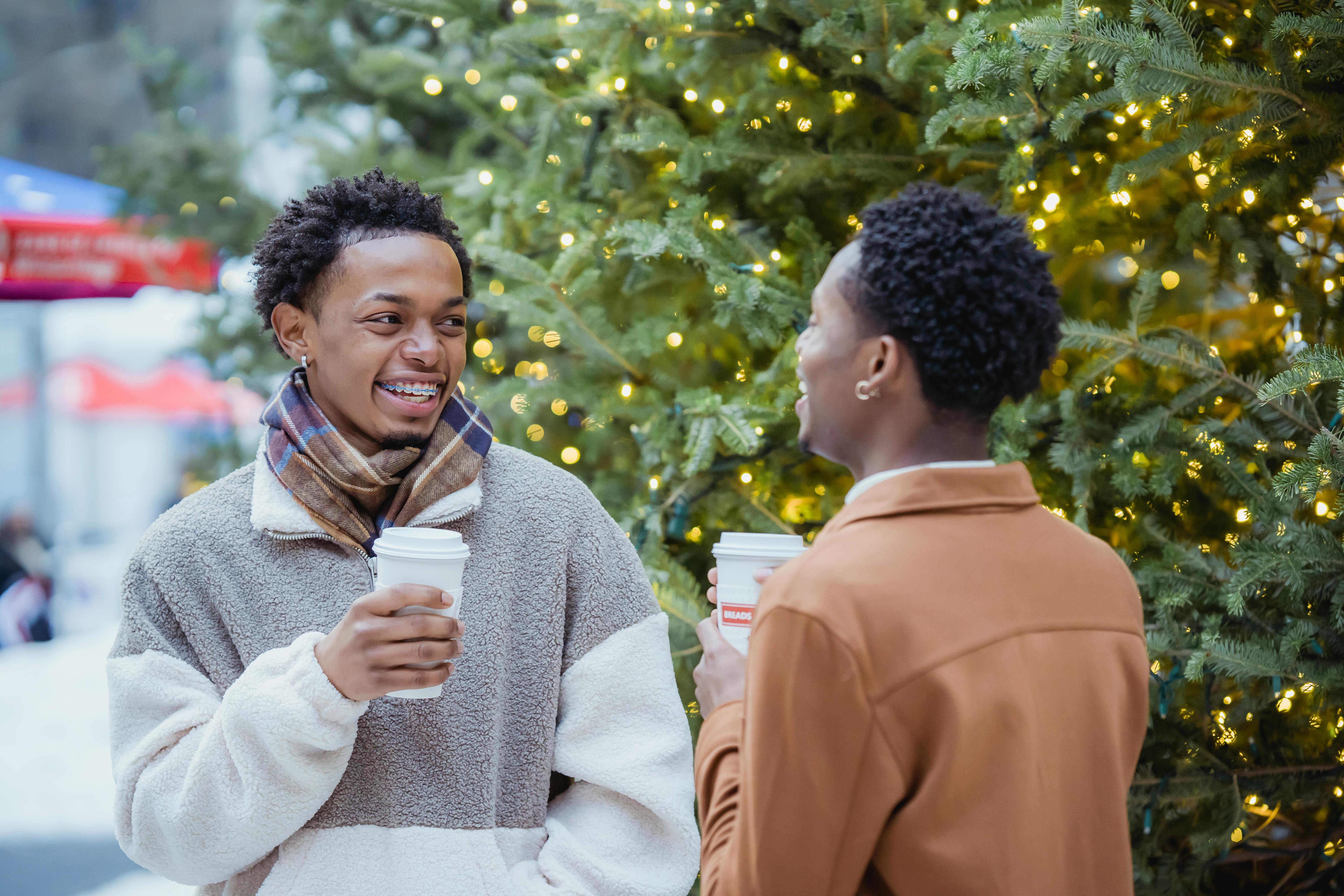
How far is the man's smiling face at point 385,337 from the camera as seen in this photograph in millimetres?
1333

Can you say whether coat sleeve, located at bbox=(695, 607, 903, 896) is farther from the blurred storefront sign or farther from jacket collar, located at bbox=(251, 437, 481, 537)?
the blurred storefront sign

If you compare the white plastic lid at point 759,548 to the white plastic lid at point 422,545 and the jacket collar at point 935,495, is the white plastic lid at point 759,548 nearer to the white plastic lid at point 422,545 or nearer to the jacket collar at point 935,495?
the jacket collar at point 935,495

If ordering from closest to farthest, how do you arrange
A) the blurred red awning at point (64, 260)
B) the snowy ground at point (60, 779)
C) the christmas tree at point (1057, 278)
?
the christmas tree at point (1057, 278) < the snowy ground at point (60, 779) < the blurred red awning at point (64, 260)

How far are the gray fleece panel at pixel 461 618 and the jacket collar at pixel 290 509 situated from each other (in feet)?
0.05

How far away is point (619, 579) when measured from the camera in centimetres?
142

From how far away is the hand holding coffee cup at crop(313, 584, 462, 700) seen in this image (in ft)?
3.49

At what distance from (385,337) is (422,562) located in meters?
0.39

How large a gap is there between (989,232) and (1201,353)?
1.10m

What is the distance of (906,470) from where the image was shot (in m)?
0.95

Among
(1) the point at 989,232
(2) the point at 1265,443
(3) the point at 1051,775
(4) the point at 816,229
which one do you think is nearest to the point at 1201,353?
(2) the point at 1265,443

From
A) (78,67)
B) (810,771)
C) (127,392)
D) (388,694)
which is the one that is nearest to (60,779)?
(127,392)

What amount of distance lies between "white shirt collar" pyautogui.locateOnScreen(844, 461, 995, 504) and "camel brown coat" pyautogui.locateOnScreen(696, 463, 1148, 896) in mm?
11

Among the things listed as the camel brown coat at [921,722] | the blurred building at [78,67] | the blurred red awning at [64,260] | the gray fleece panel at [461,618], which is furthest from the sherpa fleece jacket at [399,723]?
the blurred building at [78,67]

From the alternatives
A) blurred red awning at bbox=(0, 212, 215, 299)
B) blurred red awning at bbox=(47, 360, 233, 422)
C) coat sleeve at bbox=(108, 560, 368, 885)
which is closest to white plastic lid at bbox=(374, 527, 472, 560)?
coat sleeve at bbox=(108, 560, 368, 885)
